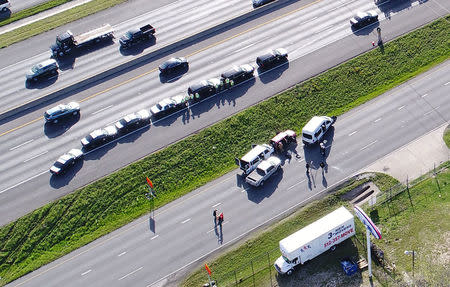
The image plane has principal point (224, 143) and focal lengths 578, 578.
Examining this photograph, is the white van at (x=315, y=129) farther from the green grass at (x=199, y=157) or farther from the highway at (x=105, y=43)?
the highway at (x=105, y=43)

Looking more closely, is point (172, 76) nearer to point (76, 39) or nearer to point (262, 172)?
point (76, 39)

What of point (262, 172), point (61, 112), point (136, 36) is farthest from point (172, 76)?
point (262, 172)

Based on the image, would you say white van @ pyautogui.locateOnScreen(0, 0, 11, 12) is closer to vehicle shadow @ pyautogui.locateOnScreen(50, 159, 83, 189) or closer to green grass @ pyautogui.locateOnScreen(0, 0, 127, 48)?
green grass @ pyautogui.locateOnScreen(0, 0, 127, 48)

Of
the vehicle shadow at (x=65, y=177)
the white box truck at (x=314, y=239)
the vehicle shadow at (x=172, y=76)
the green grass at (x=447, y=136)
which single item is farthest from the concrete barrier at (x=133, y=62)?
the white box truck at (x=314, y=239)

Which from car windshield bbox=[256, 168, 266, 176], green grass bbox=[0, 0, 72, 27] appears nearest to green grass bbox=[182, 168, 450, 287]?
car windshield bbox=[256, 168, 266, 176]

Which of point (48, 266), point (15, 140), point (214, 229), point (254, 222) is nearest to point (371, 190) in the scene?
point (254, 222)

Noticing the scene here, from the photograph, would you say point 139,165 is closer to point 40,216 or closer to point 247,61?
point 40,216

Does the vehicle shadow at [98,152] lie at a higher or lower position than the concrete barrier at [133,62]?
lower
